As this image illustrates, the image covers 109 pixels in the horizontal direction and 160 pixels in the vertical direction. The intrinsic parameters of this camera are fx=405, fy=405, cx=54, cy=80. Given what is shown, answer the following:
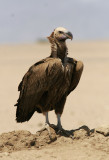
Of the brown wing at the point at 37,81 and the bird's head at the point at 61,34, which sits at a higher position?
the bird's head at the point at 61,34

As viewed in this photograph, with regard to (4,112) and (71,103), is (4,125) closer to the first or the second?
(4,112)

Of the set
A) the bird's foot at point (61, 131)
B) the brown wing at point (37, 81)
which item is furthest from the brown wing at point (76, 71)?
the bird's foot at point (61, 131)

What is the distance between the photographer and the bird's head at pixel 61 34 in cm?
732

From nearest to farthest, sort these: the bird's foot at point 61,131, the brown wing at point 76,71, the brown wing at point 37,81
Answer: the brown wing at point 37,81 < the brown wing at point 76,71 < the bird's foot at point 61,131

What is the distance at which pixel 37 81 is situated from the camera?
7.39m

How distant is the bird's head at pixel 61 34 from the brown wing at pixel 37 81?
42 centimetres

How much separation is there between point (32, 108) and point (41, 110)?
25 cm

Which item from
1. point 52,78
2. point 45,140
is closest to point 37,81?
point 52,78

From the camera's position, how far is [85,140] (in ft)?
25.4

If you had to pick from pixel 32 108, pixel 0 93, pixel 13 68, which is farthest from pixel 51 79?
pixel 13 68

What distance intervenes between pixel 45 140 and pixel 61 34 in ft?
6.61

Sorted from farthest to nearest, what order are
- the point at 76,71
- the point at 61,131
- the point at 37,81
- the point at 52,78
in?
1. the point at 61,131
2. the point at 76,71
3. the point at 37,81
4. the point at 52,78

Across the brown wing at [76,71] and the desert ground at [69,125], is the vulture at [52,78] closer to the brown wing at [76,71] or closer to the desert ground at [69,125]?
the brown wing at [76,71]

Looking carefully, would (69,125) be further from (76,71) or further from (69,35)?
(69,35)
